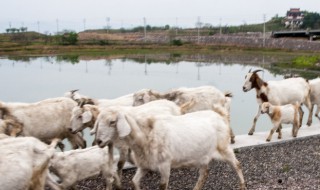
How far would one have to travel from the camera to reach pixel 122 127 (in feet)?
19.9

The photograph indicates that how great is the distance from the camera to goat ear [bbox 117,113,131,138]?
603 centimetres

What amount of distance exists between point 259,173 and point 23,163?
15.6 feet

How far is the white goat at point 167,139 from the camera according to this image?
19.8ft

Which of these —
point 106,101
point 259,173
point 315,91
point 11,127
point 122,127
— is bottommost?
point 259,173

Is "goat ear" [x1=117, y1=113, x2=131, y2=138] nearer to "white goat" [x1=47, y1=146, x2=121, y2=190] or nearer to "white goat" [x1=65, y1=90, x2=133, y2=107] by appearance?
"white goat" [x1=47, y1=146, x2=121, y2=190]

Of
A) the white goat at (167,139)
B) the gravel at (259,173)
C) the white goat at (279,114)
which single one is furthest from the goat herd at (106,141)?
the white goat at (279,114)

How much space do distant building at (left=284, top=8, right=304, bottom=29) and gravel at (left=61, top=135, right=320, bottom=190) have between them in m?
79.7

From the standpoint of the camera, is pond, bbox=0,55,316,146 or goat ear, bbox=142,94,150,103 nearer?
goat ear, bbox=142,94,150,103

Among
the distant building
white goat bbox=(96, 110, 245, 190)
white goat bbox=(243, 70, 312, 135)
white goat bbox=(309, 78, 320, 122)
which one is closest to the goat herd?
white goat bbox=(96, 110, 245, 190)

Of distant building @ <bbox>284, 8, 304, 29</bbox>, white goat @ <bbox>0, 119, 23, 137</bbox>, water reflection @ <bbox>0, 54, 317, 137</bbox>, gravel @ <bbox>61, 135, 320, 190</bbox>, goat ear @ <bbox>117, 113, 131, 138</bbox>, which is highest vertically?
distant building @ <bbox>284, 8, 304, 29</bbox>

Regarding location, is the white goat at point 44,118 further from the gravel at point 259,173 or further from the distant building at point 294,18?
the distant building at point 294,18

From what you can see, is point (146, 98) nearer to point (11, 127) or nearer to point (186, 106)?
point (186, 106)

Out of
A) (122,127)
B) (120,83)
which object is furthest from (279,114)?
(120,83)

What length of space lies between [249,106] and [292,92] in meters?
5.02
